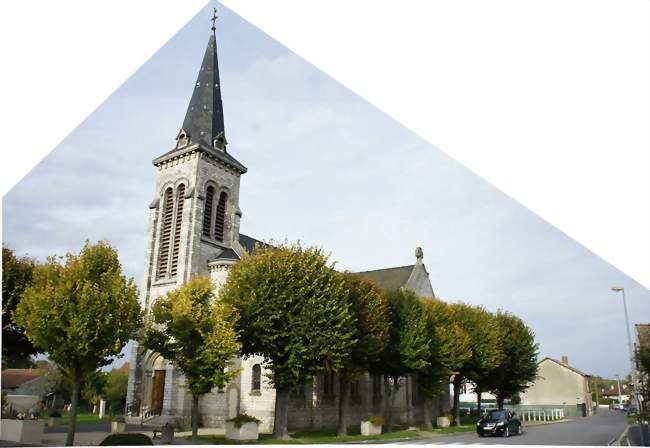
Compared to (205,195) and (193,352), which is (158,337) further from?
(205,195)

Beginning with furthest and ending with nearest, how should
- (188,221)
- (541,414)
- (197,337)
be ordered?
(541,414) → (188,221) → (197,337)

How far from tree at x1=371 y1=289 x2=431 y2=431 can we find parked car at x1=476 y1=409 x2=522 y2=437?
448 cm

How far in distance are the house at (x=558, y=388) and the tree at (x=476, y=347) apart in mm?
31527

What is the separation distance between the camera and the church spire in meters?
34.7

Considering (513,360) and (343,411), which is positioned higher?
(513,360)

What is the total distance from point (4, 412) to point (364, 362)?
17161 mm

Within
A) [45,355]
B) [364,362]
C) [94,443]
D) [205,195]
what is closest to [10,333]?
[45,355]

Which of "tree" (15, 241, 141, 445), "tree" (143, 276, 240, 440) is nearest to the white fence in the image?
"tree" (143, 276, 240, 440)

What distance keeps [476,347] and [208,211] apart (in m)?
21.5

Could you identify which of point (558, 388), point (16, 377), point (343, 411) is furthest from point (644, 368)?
point (558, 388)

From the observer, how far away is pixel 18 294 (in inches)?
930

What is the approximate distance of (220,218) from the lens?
34281mm

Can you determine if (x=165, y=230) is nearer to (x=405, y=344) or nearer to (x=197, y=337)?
(x=197, y=337)

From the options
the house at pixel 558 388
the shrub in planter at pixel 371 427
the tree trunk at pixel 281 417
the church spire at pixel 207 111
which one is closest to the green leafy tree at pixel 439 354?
the shrub in planter at pixel 371 427
